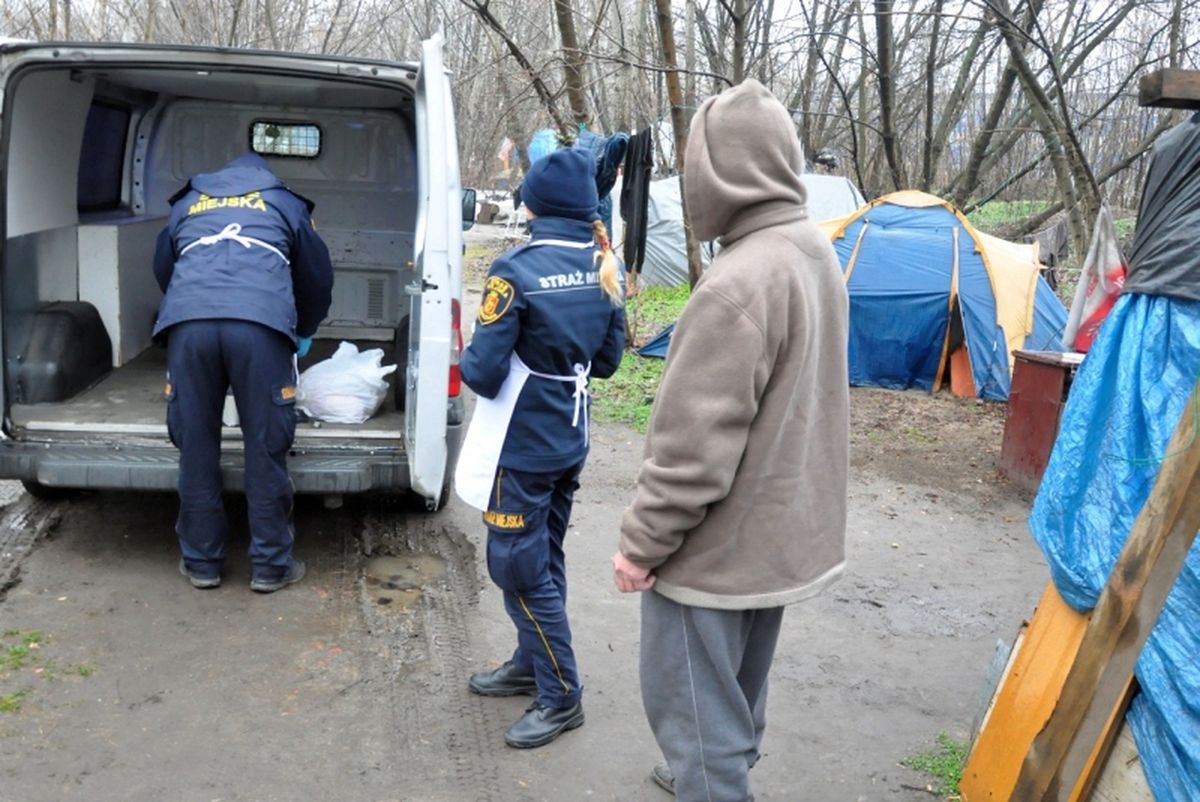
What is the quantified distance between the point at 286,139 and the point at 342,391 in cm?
269

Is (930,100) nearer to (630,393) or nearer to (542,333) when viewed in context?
(630,393)

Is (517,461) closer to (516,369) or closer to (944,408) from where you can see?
(516,369)

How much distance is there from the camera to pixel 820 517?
8.48 ft

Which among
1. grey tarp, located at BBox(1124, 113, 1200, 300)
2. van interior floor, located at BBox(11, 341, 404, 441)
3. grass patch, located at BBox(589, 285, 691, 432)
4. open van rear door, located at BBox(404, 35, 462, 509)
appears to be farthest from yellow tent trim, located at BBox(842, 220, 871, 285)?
grey tarp, located at BBox(1124, 113, 1200, 300)

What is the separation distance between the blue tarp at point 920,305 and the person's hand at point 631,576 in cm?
807

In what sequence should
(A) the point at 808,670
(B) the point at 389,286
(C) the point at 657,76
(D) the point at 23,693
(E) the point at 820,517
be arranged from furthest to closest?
1. (C) the point at 657,76
2. (B) the point at 389,286
3. (A) the point at 808,670
4. (D) the point at 23,693
5. (E) the point at 820,517

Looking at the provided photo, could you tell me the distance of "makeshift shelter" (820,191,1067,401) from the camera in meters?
10.0

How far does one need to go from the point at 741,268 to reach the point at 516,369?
124 cm

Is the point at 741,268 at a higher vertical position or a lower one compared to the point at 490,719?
higher

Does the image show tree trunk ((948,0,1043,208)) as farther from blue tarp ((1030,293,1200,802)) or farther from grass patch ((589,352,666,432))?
blue tarp ((1030,293,1200,802))

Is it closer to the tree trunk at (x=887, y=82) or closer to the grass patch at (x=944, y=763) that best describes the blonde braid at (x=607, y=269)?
the grass patch at (x=944, y=763)

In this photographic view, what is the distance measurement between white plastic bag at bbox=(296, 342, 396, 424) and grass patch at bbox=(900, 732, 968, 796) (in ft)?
9.99

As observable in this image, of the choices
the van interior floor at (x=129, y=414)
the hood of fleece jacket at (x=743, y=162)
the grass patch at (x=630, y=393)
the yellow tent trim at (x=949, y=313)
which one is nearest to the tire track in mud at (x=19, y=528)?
the van interior floor at (x=129, y=414)

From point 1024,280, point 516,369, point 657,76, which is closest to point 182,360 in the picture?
point 516,369
